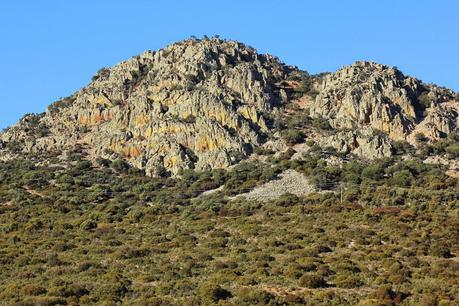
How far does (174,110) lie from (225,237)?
42937mm

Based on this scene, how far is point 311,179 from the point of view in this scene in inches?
3317

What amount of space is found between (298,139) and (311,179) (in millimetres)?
15770

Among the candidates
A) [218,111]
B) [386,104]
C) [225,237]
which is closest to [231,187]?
[218,111]

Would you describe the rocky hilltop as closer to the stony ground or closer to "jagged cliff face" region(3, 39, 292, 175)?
"jagged cliff face" region(3, 39, 292, 175)

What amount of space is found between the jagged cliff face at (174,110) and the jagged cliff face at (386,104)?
1015cm

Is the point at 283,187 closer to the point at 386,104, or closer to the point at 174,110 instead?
the point at 386,104

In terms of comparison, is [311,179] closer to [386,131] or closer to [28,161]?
[386,131]

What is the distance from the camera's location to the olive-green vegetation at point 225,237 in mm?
43219

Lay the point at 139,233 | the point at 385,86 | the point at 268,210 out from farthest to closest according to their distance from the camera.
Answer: the point at 385,86, the point at 268,210, the point at 139,233

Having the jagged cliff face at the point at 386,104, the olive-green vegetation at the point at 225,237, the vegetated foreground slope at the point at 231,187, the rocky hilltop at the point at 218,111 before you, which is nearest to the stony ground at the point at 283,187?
the vegetated foreground slope at the point at 231,187

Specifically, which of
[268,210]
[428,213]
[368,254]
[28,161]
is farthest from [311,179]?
[28,161]

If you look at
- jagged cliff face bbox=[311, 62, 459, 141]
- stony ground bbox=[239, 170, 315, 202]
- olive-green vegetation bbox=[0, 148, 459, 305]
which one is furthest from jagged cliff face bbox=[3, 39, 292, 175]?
jagged cliff face bbox=[311, 62, 459, 141]

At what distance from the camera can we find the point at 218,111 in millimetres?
100938

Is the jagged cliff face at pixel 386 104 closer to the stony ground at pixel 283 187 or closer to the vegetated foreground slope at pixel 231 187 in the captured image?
the vegetated foreground slope at pixel 231 187
